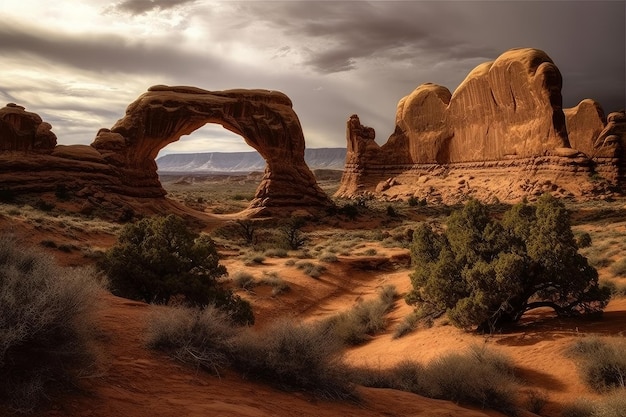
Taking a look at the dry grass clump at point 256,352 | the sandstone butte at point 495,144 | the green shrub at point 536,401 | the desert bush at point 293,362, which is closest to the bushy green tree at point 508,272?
the green shrub at point 536,401

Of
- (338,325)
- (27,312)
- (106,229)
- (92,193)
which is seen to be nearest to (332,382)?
(27,312)

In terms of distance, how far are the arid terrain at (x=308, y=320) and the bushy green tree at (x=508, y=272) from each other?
1.60ft

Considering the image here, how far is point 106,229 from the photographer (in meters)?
23.2

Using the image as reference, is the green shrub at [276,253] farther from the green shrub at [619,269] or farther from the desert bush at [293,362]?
the desert bush at [293,362]

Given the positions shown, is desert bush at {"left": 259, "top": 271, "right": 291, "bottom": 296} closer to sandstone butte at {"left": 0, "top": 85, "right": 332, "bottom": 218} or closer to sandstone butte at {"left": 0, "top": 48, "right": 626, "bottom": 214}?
sandstone butte at {"left": 0, "top": 48, "right": 626, "bottom": 214}

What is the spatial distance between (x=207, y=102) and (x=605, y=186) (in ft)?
115

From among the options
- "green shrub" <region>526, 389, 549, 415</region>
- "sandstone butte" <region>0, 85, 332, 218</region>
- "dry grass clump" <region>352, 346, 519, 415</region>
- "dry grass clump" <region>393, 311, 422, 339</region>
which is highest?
"sandstone butte" <region>0, 85, 332, 218</region>

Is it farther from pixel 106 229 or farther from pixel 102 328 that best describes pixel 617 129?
pixel 102 328

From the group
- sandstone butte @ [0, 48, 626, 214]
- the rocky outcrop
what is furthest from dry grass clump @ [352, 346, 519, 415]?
the rocky outcrop

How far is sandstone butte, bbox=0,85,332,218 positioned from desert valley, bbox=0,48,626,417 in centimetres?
12

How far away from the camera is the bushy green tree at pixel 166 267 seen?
447 inches

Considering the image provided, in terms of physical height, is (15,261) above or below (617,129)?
below

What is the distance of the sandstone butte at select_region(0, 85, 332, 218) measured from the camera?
3009 cm

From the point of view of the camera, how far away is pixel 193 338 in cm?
527
